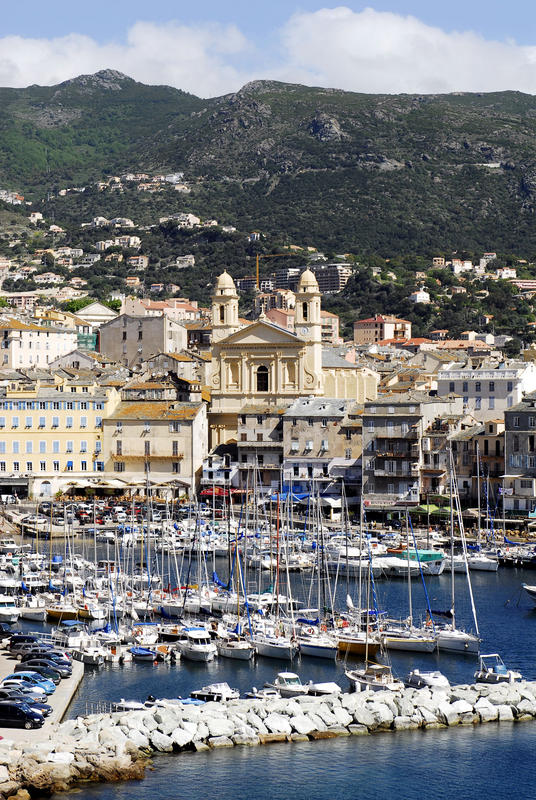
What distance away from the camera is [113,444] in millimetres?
84062

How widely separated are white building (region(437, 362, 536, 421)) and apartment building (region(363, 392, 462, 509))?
5.53 metres

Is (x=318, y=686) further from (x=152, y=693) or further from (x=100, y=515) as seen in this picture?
(x=100, y=515)

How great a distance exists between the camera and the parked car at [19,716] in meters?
36.7

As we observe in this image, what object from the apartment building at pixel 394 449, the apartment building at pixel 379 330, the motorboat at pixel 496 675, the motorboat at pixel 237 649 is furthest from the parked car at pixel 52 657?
the apartment building at pixel 379 330

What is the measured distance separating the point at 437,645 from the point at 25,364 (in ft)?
249

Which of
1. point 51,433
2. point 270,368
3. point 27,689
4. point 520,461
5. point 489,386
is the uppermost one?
point 270,368

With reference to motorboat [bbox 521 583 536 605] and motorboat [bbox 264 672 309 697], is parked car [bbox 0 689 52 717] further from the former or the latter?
motorboat [bbox 521 583 536 605]

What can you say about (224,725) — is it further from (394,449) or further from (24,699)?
(394,449)

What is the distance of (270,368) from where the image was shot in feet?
290

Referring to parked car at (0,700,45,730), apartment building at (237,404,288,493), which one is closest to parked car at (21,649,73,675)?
parked car at (0,700,45,730)

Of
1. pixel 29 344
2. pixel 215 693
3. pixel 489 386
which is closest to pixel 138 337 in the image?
pixel 29 344

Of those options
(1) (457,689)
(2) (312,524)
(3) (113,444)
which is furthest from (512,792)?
(3) (113,444)

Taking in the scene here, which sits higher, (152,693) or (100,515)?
(100,515)

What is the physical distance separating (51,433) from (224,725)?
48628 millimetres
